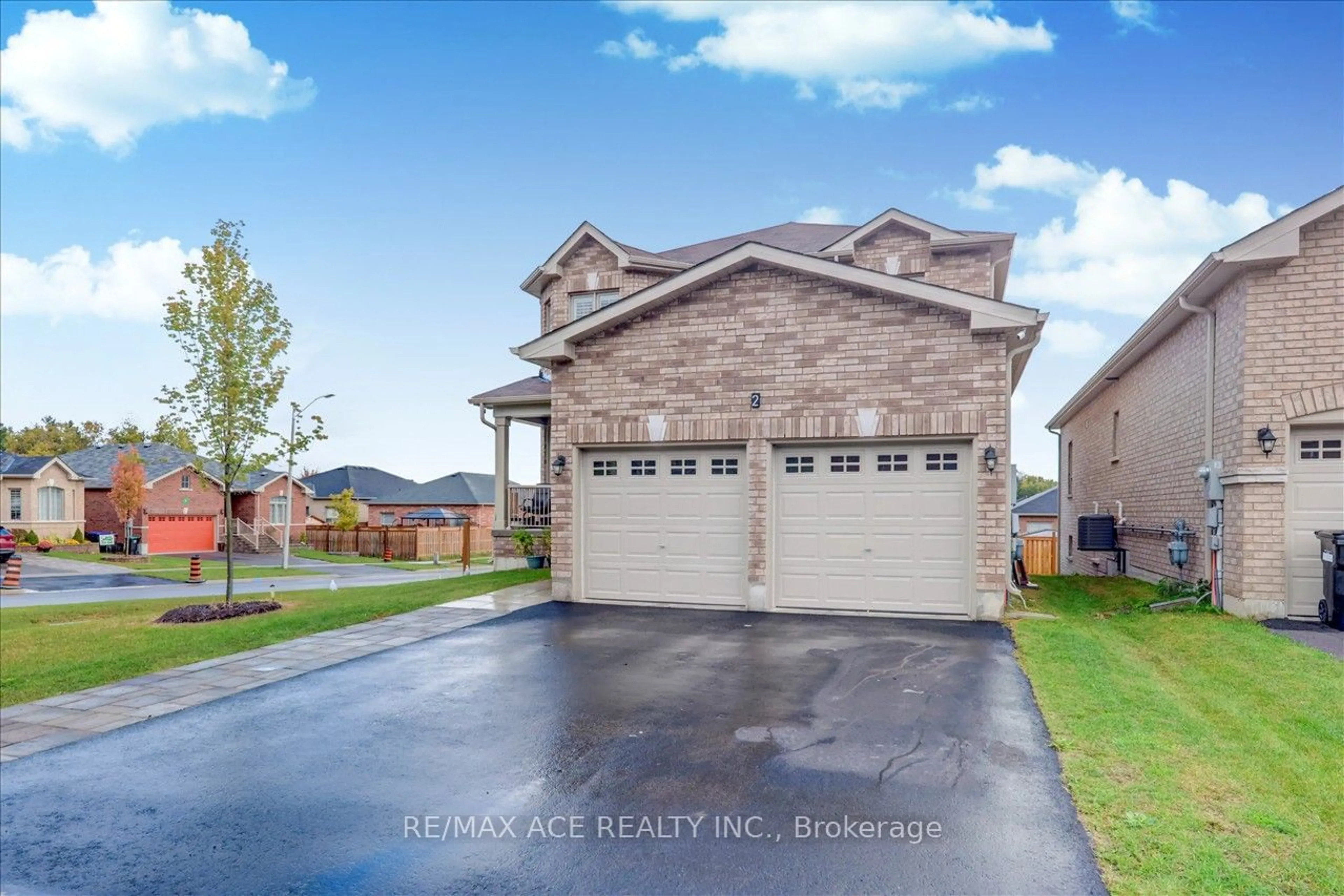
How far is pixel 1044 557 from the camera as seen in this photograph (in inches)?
912

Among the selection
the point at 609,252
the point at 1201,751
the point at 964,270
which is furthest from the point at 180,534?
the point at 1201,751

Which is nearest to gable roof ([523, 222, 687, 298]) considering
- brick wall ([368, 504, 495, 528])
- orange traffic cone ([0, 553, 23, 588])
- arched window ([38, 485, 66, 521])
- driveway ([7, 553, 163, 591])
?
driveway ([7, 553, 163, 591])

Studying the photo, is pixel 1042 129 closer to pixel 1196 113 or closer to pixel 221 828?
pixel 1196 113

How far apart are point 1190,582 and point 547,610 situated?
33.5 ft

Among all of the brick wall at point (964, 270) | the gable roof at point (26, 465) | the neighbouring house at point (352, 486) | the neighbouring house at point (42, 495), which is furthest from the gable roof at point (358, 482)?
the brick wall at point (964, 270)

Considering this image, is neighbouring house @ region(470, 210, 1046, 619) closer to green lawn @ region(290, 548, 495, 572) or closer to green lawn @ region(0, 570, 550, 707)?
green lawn @ region(0, 570, 550, 707)

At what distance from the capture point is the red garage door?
109ft

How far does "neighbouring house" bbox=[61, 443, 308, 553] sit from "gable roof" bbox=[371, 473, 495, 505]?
8.57 meters

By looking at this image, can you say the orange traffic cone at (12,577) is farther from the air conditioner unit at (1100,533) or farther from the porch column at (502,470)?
the air conditioner unit at (1100,533)

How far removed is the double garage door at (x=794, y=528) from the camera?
9859mm

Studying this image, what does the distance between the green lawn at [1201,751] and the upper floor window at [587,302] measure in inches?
463

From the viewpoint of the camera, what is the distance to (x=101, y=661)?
26.8ft

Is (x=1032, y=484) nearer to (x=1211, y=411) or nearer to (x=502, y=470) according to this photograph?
(x=1211, y=411)

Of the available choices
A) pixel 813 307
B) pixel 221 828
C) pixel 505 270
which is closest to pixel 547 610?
pixel 813 307
